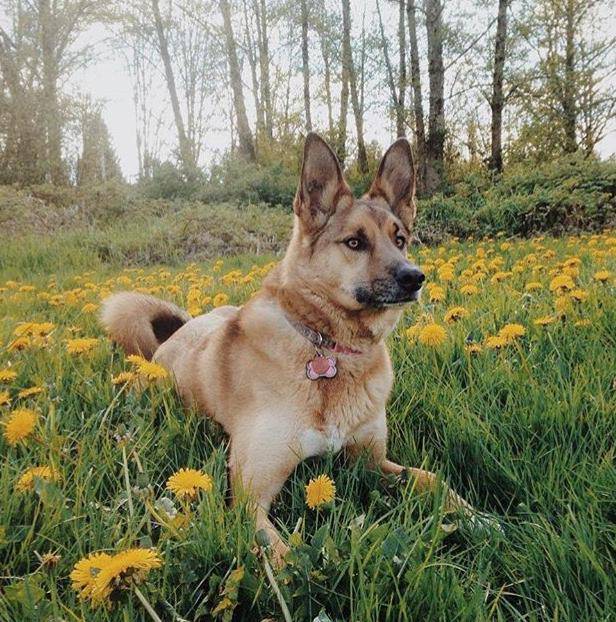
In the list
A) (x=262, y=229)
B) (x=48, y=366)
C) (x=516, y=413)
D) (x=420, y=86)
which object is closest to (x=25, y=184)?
(x=262, y=229)

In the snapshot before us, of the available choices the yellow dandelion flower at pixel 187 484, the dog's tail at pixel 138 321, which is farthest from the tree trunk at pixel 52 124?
the yellow dandelion flower at pixel 187 484

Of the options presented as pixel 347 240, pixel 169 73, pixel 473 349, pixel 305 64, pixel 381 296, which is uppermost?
pixel 169 73

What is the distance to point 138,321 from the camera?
3.32 m

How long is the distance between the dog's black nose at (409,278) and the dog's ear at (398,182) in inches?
26.1

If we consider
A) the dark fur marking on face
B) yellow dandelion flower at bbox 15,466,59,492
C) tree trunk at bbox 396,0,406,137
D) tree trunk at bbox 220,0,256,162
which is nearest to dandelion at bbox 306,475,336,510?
yellow dandelion flower at bbox 15,466,59,492

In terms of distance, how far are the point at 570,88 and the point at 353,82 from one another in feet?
22.7

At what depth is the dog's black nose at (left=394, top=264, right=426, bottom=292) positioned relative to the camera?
2.18m

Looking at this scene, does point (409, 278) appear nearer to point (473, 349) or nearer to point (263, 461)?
point (473, 349)

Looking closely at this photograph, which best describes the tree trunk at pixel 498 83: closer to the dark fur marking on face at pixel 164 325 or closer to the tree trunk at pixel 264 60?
the tree trunk at pixel 264 60

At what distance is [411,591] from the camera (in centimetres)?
115

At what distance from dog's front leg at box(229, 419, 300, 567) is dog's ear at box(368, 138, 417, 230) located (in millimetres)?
1458

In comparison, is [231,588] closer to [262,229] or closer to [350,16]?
[262,229]

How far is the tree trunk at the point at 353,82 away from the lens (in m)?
16.3

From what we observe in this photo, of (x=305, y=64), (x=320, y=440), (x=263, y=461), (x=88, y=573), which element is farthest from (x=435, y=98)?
(x=88, y=573)
